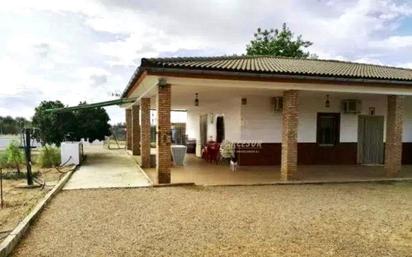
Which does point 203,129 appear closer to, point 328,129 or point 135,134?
point 135,134

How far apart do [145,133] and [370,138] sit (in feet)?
32.5

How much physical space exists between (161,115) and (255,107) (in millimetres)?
5719

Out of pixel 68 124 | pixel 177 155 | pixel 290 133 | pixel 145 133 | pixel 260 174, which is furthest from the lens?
pixel 68 124

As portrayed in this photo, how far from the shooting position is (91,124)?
20.0 meters

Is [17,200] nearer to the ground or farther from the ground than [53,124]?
nearer to the ground

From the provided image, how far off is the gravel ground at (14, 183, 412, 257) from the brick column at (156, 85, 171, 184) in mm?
725

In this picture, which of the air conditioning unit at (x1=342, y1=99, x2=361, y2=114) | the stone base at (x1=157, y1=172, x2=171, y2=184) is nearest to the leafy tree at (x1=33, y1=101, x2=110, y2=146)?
the stone base at (x1=157, y1=172, x2=171, y2=184)

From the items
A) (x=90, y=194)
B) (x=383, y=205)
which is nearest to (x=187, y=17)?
(x=90, y=194)

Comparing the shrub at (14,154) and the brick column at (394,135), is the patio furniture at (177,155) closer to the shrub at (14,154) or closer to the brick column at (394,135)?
the shrub at (14,154)

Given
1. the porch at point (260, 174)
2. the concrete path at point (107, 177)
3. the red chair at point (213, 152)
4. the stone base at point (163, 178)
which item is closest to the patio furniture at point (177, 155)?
the porch at point (260, 174)

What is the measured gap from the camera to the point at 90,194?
350 inches

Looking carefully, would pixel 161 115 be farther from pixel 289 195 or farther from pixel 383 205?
pixel 383 205

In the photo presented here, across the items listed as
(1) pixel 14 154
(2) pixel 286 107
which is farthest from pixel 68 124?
(2) pixel 286 107

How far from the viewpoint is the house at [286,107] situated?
1010 cm
